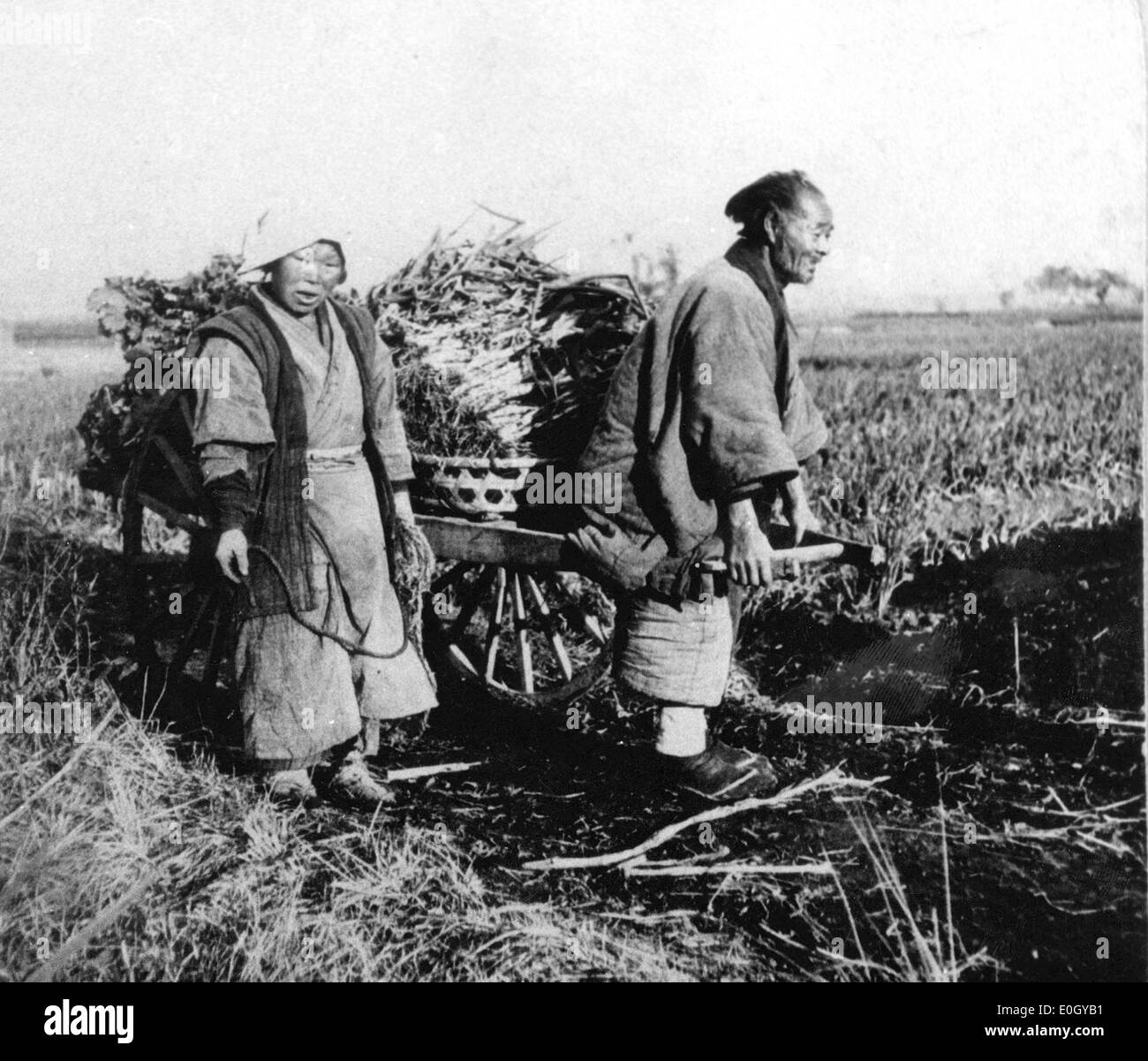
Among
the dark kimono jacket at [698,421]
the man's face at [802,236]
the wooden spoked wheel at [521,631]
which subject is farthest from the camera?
the wooden spoked wheel at [521,631]

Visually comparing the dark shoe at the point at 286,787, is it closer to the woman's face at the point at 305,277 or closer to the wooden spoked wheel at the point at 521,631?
the wooden spoked wheel at the point at 521,631

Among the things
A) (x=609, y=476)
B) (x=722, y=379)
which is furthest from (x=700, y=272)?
(x=609, y=476)

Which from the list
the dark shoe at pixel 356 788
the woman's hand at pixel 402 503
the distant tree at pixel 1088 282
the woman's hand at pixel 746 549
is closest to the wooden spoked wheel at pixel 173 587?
the dark shoe at pixel 356 788

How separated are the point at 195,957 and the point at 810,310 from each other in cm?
269

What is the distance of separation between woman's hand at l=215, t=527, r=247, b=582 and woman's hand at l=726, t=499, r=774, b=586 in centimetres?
143

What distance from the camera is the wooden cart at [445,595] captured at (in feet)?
11.8

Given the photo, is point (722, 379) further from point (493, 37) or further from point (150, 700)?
point (150, 700)

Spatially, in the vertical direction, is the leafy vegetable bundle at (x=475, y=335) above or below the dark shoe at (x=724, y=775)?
above

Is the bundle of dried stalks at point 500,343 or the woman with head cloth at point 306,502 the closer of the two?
the woman with head cloth at point 306,502

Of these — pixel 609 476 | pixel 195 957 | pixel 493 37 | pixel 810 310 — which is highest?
pixel 493 37

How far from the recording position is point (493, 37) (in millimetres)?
3541

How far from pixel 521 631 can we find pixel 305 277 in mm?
1323

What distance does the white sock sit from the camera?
3.61 m
